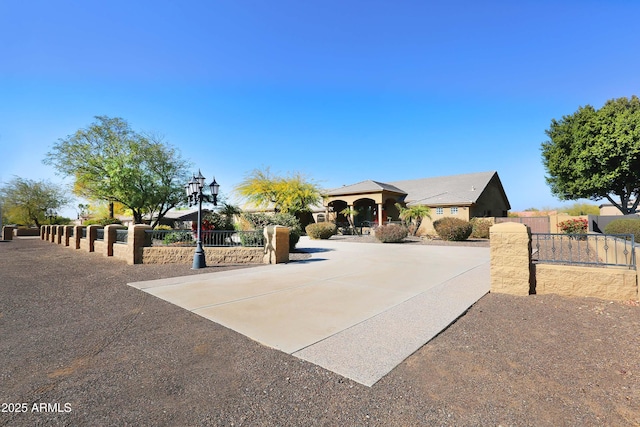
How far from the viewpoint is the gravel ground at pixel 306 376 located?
2523mm

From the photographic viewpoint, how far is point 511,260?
20.7 feet

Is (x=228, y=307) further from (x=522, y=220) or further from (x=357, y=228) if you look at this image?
(x=522, y=220)

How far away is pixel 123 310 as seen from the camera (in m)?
5.63

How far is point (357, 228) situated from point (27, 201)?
45.5 m

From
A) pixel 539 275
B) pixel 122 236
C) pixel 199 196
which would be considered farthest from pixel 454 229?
pixel 122 236

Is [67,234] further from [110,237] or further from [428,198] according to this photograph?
[428,198]

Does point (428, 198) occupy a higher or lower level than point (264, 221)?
higher

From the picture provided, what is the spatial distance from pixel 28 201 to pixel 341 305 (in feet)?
176

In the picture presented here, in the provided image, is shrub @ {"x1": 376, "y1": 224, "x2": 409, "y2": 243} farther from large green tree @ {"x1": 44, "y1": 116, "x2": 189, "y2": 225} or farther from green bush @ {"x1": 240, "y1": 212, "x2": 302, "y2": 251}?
large green tree @ {"x1": 44, "y1": 116, "x2": 189, "y2": 225}

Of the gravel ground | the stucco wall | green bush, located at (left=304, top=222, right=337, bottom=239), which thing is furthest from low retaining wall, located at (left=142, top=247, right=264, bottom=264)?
green bush, located at (left=304, top=222, right=337, bottom=239)

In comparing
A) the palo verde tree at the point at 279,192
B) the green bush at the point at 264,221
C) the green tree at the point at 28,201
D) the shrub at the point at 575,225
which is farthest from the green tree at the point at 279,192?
the green tree at the point at 28,201

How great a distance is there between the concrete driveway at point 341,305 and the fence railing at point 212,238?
2339mm

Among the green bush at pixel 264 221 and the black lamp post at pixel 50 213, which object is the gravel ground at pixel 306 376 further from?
the black lamp post at pixel 50 213

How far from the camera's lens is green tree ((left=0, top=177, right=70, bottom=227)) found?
131 feet
